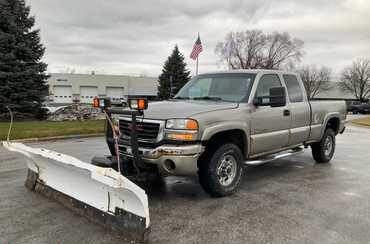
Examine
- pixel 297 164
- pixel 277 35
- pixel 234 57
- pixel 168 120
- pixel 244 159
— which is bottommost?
pixel 297 164

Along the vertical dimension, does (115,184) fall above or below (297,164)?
above

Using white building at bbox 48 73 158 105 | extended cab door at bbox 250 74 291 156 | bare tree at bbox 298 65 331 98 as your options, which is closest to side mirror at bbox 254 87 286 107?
extended cab door at bbox 250 74 291 156

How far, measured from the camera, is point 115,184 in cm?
316

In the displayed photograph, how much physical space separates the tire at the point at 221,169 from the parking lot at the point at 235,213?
0.55 feet

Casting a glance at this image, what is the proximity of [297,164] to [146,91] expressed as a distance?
62.4 meters

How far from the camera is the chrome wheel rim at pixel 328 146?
7.63m

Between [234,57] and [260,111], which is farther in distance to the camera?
[234,57]

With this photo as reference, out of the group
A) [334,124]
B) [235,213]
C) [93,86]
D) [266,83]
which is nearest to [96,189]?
[235,213]

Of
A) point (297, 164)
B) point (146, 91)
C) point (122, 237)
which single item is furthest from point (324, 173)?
point (146, 91)

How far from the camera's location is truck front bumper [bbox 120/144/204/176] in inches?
170

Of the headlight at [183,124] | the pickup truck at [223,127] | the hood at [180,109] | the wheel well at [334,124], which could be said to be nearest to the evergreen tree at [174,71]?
the wheel well at [334,124]

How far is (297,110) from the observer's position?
6.35 meters

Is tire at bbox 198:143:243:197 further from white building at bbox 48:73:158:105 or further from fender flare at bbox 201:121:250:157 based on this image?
white building at bbox 48:73:158:105

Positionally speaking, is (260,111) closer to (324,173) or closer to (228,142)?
(228,142)
